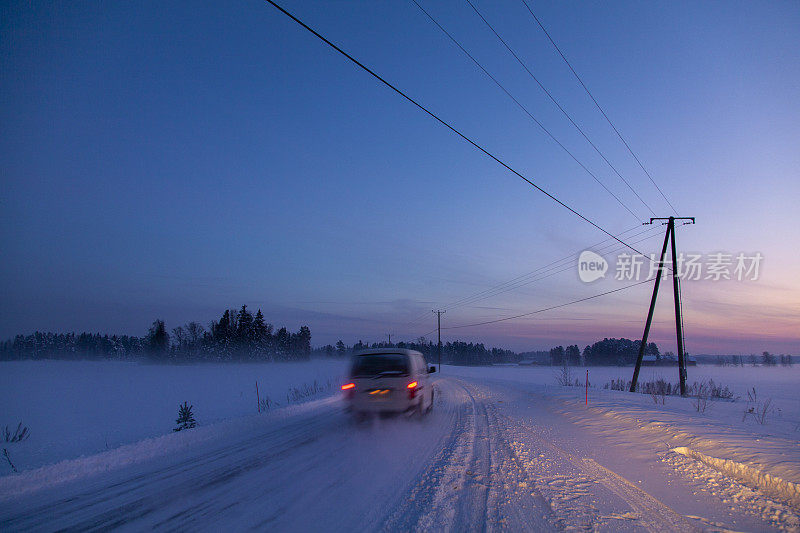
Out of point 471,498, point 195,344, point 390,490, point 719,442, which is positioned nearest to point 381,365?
point 390,490

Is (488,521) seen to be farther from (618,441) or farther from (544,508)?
(618,441)

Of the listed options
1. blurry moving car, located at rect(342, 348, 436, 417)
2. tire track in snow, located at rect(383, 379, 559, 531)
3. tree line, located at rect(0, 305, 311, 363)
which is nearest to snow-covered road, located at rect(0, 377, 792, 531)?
tire track in snow, located at rect(383, 379, 559, 531)

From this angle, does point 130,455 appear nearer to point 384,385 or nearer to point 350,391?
point 350,391

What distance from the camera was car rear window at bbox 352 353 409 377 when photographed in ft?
33.3

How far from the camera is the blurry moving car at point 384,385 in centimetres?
985

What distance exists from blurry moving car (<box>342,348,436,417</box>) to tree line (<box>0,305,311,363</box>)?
268 feet

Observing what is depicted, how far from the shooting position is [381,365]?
10367mm

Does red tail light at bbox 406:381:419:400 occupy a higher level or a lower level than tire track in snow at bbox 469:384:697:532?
higher

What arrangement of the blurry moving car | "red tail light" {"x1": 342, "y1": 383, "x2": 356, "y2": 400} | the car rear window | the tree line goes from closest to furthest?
the blurry moving car
"red tail light" {"x1": 342, "y1": 383, "x2": 356, "y2": 400}
the car rear window
the tree line

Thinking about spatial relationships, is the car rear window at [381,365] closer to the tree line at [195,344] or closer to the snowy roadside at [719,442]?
the snowy roadside at [719,442]

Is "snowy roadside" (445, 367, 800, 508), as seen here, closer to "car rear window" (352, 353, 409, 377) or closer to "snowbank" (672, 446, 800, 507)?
"snowbank" (672, 446, 800, 507)

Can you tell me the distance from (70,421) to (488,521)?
1909cm

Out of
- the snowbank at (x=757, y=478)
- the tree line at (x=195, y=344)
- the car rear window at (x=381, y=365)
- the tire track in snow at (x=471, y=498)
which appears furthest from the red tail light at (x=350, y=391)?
the tree line at (x=195, y=344)

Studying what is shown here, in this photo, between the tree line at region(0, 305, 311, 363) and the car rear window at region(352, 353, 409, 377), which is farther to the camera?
the tree line at region(0, 305, 311, 363)
